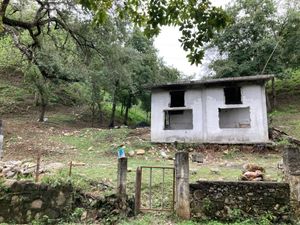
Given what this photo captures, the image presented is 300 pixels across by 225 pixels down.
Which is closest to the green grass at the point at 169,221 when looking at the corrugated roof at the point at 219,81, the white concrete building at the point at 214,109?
the white concrete building at the point at 214,109

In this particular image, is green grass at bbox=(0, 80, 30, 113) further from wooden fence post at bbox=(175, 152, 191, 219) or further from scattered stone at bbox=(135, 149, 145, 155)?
wooden fence post at bbox=(175, 152, 191, 219)

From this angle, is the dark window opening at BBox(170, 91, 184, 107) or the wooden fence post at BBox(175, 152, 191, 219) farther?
the dark window opening at BBox(170, 91, 184, 107)

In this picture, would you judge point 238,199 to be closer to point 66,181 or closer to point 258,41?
point 66,181

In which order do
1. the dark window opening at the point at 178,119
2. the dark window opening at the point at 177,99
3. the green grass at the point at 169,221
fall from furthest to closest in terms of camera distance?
the dark window opening at the point at 178,119, the dark window opening at the point at 177,99, the green grass at the point at 169,221

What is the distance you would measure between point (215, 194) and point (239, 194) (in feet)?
1.60

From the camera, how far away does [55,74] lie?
1565cm

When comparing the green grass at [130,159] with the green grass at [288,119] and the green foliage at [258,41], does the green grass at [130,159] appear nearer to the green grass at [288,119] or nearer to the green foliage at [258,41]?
the green grass at [288,119]

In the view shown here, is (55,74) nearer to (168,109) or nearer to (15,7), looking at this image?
(15,7)

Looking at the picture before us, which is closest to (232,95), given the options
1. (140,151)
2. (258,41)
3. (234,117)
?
(234,117)

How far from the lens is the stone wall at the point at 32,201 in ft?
21.9

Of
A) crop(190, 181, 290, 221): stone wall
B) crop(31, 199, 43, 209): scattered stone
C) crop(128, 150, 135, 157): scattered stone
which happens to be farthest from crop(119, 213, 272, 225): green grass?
crop(128, 150, 135, 157): scattered stone

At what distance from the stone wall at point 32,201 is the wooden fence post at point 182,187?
2.32 m

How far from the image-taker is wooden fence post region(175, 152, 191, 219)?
6.47 m

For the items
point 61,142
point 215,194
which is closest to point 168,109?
point 61,142
